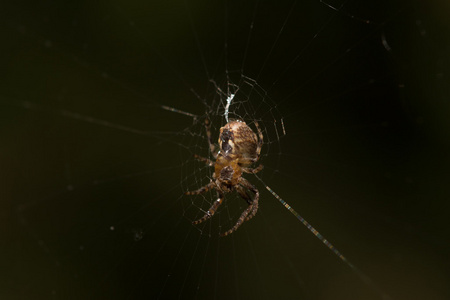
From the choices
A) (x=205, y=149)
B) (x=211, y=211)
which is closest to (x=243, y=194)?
(x=211, y=211)

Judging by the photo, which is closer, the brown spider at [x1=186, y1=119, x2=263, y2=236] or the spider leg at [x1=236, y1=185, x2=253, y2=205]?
the brown spider at [x1=186, y1=119, x2=263, y2=236]

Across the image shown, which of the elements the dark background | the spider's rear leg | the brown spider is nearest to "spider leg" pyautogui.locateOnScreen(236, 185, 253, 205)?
the brown spider

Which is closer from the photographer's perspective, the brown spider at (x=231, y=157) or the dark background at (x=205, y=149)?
the brown spider at (x=231, y=157)

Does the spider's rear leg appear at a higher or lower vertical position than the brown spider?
lower

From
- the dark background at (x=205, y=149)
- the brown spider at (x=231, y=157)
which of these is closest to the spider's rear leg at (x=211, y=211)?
the brown spider at (x=231, y=157)

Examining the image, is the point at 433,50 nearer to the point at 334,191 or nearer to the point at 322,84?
the point at 322,84

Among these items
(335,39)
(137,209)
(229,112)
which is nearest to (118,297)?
(137,209)

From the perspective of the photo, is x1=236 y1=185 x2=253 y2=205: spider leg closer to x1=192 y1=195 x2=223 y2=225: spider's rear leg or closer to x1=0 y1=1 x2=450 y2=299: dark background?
x1=192 y1=195 x2=223 y2=225: spider's rear leg

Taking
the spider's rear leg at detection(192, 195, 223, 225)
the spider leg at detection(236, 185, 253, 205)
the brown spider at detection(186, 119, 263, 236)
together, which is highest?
the brown spider at detection(186, 119, 263, 236)

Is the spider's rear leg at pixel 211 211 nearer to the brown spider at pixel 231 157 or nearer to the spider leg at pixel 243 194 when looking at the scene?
the brown spider at pixel 231 157

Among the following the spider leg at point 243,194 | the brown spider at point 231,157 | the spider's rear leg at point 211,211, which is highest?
the brown spider at point 231,157
